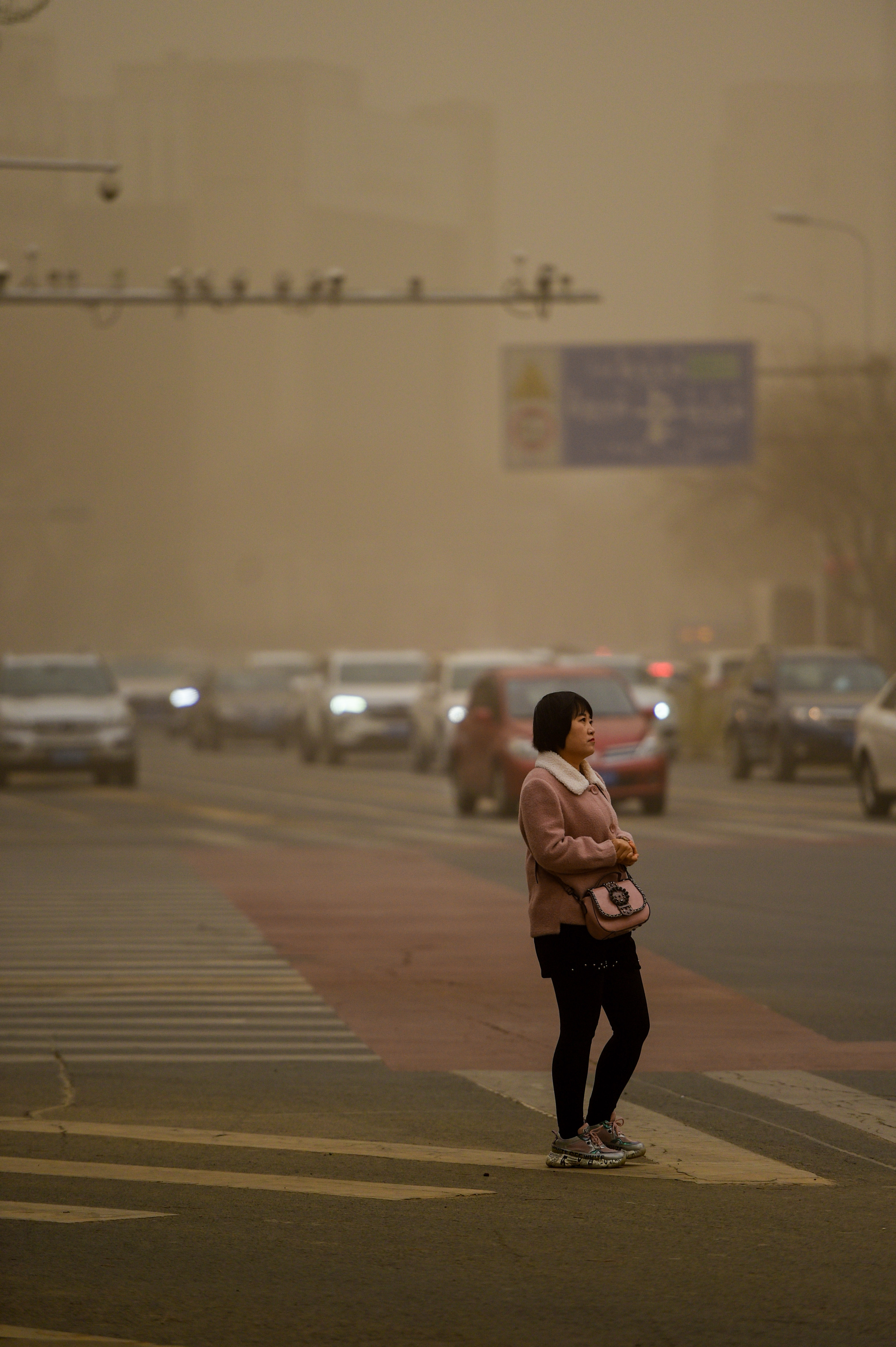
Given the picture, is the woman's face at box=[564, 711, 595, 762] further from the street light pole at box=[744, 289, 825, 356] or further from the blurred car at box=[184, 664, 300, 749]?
the street light pole at box=[744, 289, 825, 356]

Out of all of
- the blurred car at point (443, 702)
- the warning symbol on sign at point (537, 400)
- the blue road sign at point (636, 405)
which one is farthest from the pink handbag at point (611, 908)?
the blue road sign at point (636, 405)

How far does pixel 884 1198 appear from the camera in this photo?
7.12 meters

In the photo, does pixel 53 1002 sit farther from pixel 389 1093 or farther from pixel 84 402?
pixel 84 402

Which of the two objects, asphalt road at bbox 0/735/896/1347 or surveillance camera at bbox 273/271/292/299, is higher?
surveillance camera at bbox 273/271/292/299

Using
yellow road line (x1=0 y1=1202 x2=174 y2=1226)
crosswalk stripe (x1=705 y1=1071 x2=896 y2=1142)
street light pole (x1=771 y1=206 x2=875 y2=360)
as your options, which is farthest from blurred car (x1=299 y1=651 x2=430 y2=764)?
yellow road line (x1=0 y1=1202 x2=174 y2=1226)

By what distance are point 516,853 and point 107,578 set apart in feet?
421

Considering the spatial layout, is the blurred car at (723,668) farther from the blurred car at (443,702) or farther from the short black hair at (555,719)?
the short black hair at (555,719)

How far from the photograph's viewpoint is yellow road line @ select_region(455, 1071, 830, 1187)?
744 cm

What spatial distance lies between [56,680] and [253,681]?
18.2 metres

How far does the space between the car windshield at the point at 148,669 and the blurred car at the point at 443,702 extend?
98.6ft

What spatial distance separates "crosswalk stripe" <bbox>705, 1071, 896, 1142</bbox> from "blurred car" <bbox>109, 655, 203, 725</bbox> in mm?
53730

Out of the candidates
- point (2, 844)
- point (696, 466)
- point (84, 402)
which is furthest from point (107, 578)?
point (2, 844)

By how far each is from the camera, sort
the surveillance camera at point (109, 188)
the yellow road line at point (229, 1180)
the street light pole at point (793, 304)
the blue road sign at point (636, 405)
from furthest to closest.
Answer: the street light pole at point (793, 304), the blue road sign at point (636, 405), the surveillance camera at point (109, 188), the yellow road line at point (229, 1180)

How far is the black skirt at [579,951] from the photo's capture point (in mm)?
7609
